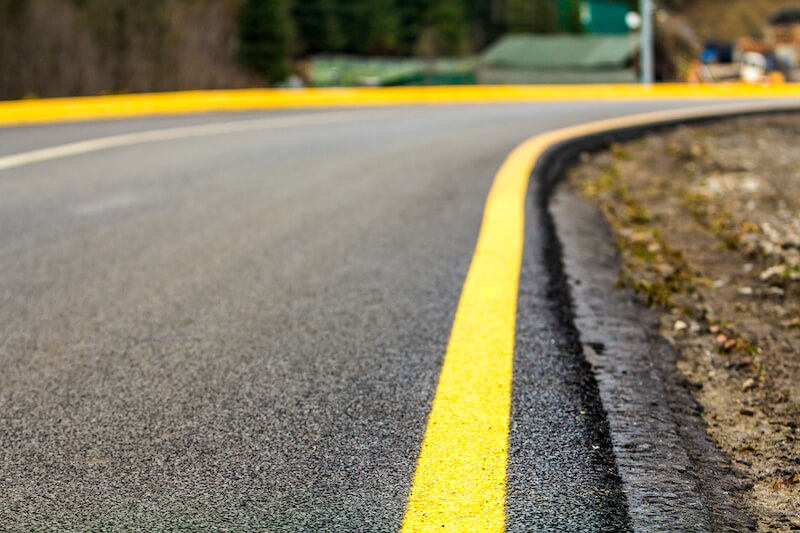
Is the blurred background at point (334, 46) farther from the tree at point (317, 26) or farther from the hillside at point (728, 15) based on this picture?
the hillside at point (728, 15)

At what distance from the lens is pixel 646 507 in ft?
4.48

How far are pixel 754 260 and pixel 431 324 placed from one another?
172 cm

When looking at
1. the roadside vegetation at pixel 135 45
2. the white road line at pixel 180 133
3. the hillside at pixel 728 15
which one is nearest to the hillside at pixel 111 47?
the roadside vegetation at pixel 135 45

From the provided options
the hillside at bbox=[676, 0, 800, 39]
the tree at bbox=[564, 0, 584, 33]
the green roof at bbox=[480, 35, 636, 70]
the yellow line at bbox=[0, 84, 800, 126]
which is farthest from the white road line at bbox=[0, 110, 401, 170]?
the hillside at bbox=[676, 0, 800, 39]

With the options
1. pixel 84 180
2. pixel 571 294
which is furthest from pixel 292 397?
pixel 84 180

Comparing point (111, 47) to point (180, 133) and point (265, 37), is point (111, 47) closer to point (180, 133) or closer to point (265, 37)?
point (180, 133)

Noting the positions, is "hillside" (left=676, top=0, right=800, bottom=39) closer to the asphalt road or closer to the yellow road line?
the asphalt road

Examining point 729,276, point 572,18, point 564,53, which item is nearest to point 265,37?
point 564,53

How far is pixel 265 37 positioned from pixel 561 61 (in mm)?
16769

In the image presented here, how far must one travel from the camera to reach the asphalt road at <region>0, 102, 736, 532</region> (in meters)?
1.41

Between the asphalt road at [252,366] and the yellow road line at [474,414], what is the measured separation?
0.03 metres

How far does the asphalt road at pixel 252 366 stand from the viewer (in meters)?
1.41

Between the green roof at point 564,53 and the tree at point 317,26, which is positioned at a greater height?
the tree at point 317,26

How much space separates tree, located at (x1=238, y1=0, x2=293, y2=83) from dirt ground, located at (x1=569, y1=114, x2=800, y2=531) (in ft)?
140
